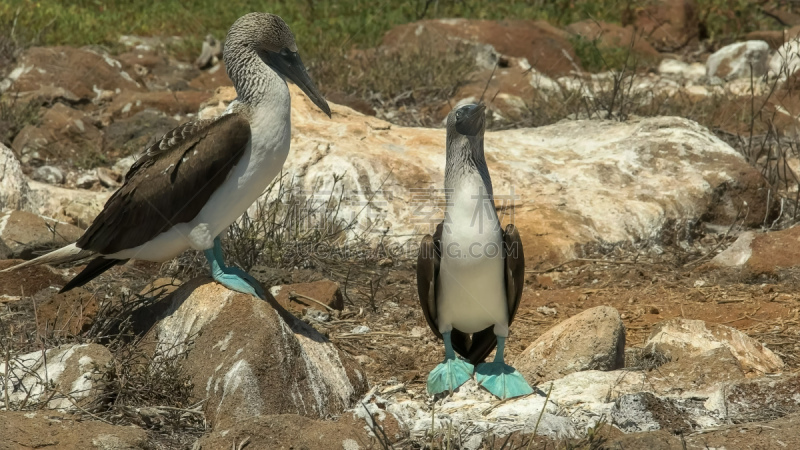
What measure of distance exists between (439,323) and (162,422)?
4.12 feet

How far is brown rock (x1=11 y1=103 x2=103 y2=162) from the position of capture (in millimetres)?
8391

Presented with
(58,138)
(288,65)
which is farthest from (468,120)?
(58,138)

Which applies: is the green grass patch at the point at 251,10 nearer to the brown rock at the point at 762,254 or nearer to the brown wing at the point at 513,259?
the brown rock at the point at 762,254

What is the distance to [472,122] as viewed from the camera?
4.12m

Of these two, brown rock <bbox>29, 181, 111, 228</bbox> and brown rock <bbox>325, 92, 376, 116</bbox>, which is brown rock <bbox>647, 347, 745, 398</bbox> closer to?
brown rock <bbox>29, 181, 111, 228</bbox>

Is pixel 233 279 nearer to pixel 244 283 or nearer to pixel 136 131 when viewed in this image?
pixel 244 283

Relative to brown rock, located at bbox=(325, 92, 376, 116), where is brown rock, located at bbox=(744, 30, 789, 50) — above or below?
above

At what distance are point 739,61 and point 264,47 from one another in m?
8.29

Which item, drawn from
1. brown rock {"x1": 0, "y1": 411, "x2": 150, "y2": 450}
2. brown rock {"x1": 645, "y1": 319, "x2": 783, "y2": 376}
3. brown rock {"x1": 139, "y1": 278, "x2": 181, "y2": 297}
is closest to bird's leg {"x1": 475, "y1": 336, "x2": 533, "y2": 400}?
brown rock {"x1": 645, "y1": 319, "x2": 783, "y2": 376}

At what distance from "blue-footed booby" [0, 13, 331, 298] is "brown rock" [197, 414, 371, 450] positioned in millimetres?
928

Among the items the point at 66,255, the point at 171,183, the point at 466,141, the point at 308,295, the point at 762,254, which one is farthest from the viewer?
the point at 762,254

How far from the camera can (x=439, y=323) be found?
4359mm

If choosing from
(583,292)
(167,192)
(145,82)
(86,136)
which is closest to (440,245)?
(167,192)

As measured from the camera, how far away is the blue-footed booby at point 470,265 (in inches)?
157
